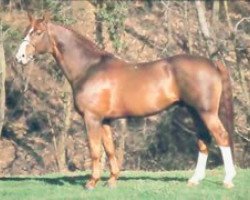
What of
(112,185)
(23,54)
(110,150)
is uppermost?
(23,54)

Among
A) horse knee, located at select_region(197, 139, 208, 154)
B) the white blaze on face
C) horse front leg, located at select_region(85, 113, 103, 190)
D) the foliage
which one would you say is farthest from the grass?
the foliage

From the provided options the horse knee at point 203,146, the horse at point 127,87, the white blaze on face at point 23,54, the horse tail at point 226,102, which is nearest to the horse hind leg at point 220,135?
the horse at point 127,87

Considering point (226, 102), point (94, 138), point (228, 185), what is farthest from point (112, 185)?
point (226, 102)

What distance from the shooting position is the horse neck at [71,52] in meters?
10.5

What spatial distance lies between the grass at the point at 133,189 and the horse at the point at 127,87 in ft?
0.87

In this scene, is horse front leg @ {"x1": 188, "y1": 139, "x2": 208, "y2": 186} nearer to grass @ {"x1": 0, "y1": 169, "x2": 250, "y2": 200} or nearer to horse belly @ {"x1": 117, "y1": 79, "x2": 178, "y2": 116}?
grass @ {"x1": 0, "y1": 169, "x2": 250, "y2": 200}

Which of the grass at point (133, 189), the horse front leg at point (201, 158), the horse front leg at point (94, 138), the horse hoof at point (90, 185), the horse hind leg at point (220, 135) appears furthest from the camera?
the horse front leg at point (201, 158)

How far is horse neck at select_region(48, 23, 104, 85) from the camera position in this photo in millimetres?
10492

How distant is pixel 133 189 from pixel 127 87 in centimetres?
149

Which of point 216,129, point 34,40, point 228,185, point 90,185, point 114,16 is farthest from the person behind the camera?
point 114,16

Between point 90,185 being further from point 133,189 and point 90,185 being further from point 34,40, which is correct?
point 34,40

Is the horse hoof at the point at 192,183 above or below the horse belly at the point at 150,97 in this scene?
below

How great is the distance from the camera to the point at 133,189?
9.96 m

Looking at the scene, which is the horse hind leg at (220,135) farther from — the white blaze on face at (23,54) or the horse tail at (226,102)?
the white blaze on face at (23,54)
